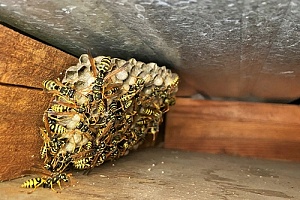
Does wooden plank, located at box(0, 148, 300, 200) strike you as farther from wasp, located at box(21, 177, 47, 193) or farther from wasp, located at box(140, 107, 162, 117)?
wasp, located at box(140, 107, 162, 117)

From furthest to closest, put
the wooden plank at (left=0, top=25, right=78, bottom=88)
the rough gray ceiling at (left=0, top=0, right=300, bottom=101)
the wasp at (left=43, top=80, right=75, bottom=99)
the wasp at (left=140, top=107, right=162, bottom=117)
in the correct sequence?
the wasp at (left=140, top=107, right=162, bottom=117)
the wasp at (left=43, top=80, right=75, bottom=99)
the wooden plank at (left=0, top=25, right=78, bottom=88)
the rough gray ceiling at (left=0, top=0, right=300, bottom=101)

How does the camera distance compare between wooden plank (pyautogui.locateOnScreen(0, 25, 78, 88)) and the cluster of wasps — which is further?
the cluster of wasps

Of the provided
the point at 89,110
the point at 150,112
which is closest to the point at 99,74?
the point at 89,110

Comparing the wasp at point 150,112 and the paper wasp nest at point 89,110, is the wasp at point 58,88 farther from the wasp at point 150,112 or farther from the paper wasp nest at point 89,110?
the wasp at point 150,112

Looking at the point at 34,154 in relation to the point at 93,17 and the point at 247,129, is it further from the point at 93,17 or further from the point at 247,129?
the point at 247,129

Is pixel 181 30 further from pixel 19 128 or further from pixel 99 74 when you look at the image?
pixel 19 128

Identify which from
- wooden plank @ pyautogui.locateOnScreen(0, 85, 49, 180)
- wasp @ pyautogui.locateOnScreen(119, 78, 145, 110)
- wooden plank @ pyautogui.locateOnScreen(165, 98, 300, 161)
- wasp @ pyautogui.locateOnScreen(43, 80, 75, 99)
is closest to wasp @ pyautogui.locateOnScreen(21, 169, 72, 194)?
wooden plank @ pyautogui.locateOnScreen(0, 85, 49, 180)

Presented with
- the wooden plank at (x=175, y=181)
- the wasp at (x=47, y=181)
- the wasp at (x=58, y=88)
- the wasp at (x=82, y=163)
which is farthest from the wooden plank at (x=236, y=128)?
the wasp at (x=47, y=181)
